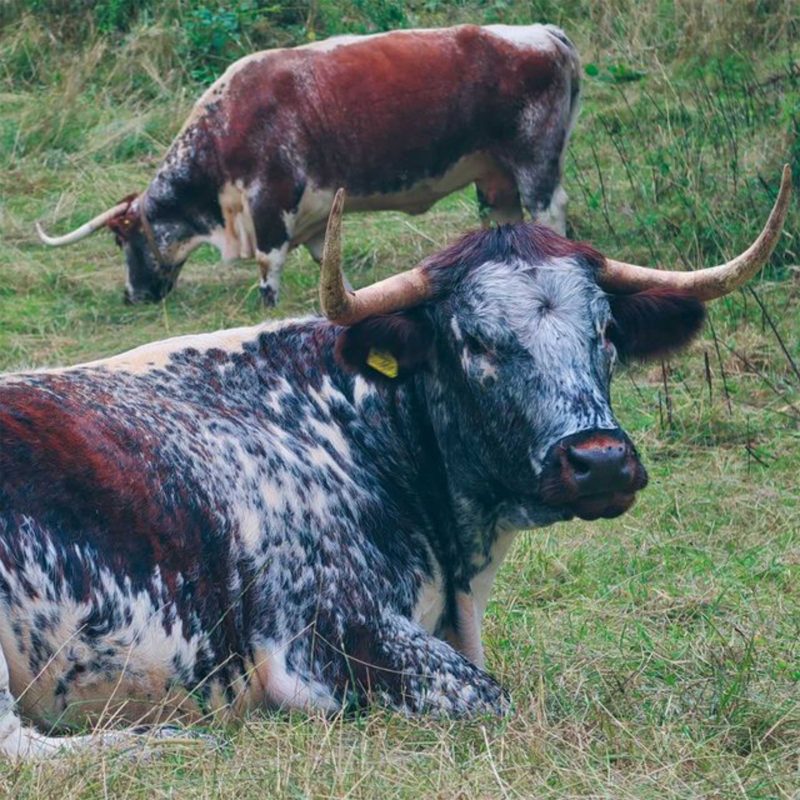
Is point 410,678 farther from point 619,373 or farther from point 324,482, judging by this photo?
point 619,373

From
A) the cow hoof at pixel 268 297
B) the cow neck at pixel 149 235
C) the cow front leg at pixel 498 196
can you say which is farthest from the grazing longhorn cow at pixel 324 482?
the cow front leg at pixel 498 196

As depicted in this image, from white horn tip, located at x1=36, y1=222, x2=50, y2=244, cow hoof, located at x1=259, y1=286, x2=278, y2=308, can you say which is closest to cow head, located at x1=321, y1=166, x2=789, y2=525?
cow hoof, located at x1=259, y1=286, x2=278, y2=308

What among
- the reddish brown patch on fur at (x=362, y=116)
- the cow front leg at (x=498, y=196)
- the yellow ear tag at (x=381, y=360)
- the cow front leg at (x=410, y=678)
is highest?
the yellow ear tag at (x=381, y=360)

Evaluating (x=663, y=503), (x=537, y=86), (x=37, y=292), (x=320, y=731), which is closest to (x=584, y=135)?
(x=537, y=86)

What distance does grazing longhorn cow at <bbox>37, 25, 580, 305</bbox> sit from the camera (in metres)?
11.2

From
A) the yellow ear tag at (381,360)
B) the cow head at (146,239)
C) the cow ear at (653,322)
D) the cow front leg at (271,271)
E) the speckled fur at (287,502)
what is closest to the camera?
the speckled fur at (287,502)

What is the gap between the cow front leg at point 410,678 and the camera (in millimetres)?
4559

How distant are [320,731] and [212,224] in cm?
763

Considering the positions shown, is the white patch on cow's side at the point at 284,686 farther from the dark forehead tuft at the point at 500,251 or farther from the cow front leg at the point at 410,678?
the dark forehead tuft at the point at 500,251

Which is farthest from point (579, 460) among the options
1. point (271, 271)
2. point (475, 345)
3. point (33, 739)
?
point (271, 271)

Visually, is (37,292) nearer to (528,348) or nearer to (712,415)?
(712,415)

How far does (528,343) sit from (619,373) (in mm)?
1482

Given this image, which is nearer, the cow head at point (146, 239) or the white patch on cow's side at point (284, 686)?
the white patch on cow's side at point (284, 686)

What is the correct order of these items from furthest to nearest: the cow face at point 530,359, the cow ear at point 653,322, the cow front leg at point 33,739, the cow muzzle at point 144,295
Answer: the cow muzzle at point 144,295, the cow ear at point 653,322, the cow face at point 530,359, the cow front leg at point 33,739
